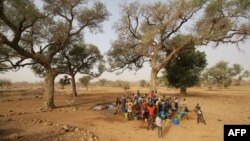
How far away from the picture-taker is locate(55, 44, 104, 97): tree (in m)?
48.2

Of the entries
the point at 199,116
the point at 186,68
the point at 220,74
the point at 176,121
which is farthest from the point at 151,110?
the point at 220,74

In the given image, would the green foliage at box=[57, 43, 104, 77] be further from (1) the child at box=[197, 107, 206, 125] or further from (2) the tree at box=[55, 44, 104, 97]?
(1) the child at box=[197, 107, 206, 125]

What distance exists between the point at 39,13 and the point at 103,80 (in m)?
96.7

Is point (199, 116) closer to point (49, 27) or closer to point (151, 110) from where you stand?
point (151, 110)

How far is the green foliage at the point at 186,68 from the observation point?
42031 mm

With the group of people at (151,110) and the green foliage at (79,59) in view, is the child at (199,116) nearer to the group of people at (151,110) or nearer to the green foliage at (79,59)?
the group of people at (151,110)

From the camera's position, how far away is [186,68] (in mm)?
42531

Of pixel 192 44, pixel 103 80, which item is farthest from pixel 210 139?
pixel 103 80

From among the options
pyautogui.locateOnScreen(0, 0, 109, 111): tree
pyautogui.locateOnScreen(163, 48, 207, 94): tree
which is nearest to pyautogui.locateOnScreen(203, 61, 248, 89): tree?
pyautogui.locateOnScreen(163, 48, 207, 94): tree

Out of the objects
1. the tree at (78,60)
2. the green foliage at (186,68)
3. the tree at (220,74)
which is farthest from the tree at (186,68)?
the tree at (220,74)

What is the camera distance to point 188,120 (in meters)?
20.4

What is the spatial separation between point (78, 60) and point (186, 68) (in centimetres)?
1976

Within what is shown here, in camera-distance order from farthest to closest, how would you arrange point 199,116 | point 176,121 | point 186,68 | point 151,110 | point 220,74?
point 220,74 < point 186,68 < point 199,116 < point 176,121 < point 151,110

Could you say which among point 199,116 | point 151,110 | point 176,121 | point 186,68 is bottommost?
point 176,121
